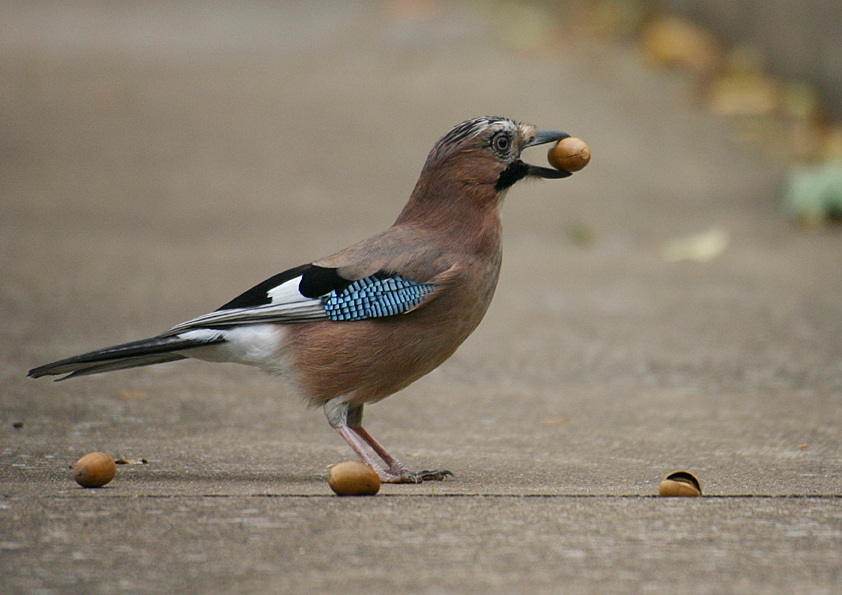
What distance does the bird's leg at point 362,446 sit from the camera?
13.0ft

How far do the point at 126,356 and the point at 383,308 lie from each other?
3.03 ft

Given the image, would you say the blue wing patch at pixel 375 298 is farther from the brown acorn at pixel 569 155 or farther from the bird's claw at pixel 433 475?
the brown acorn at pixel 569 155

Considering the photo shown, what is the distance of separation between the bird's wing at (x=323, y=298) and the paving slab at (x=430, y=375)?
0.55 m

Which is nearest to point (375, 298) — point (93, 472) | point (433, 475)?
point (433, 475)

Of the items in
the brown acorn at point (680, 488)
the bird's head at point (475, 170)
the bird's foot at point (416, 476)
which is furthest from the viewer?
the bird's head at point (475, 170)

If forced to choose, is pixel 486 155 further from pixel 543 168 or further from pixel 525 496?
pixel 525 496

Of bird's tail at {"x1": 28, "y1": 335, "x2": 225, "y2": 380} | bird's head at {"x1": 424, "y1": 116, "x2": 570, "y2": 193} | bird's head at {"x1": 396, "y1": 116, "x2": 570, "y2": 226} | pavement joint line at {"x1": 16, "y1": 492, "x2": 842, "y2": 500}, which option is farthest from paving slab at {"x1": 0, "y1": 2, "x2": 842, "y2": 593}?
bird's head at {"x1": 424, "y1": 116, "x2": 570, "y2": 193}

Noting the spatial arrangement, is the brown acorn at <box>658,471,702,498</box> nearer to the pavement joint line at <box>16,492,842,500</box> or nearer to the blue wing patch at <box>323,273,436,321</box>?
the pavement joint line at <box>16,492,842,500</box>

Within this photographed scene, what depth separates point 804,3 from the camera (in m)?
12.1

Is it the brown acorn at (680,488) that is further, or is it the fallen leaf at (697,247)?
the fallen leaf at (697,247)

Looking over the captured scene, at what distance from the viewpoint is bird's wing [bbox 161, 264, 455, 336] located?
4.00m

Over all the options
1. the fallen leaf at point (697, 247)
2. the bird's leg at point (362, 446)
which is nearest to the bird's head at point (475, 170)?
the bird's leg at point (362, 446)

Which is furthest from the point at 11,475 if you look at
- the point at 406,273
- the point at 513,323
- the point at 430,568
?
the point at 513,323

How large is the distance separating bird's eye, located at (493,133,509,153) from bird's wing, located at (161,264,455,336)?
544 mm
